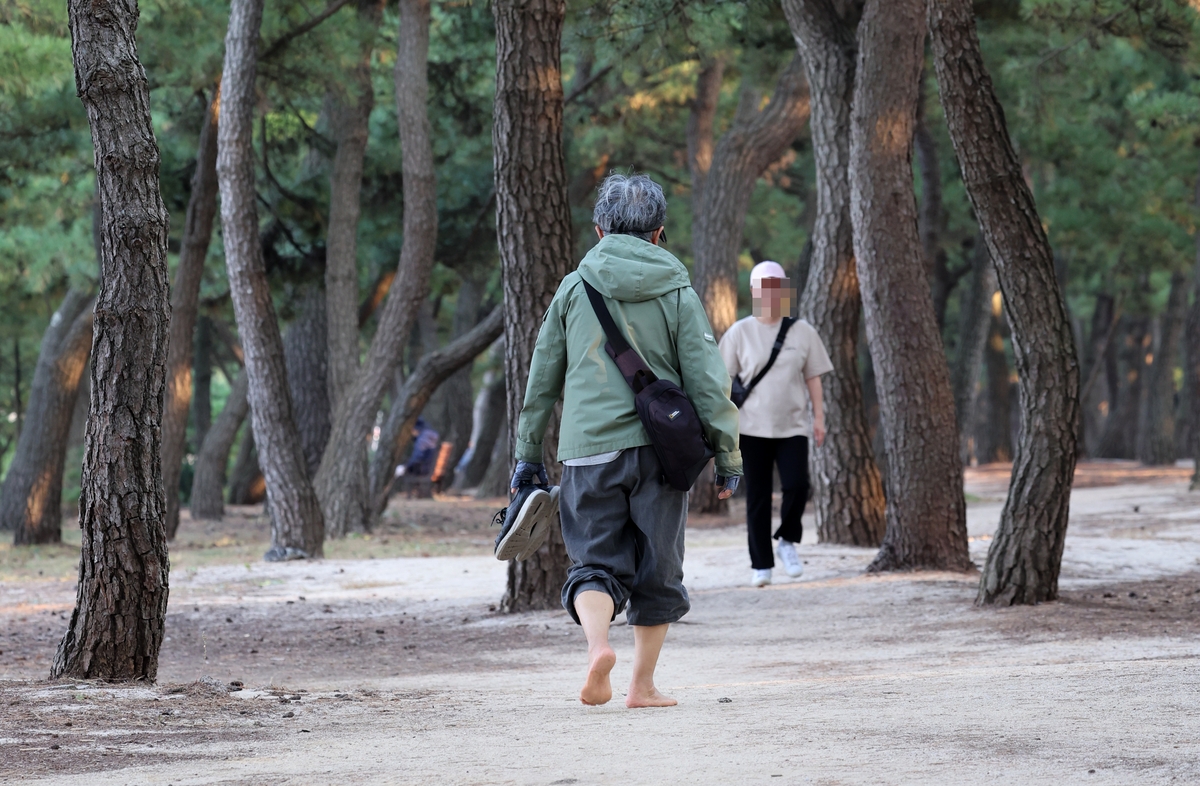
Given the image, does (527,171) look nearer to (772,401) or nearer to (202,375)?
(772,401)

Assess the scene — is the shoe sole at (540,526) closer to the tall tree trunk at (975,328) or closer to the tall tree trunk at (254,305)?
the tall tree trunk at (254,305)

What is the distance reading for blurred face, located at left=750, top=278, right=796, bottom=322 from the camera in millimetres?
8312

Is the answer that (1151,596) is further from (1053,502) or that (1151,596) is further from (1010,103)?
(1010,103)

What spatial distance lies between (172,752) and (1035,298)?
481 cm

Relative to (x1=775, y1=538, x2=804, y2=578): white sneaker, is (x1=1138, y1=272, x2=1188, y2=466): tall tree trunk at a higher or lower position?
higher

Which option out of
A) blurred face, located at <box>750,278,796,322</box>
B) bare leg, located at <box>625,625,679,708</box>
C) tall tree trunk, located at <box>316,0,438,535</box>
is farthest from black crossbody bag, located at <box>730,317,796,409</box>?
tall tree trunk, located at <box>316,0,438,535</box>

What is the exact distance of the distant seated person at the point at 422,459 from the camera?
2381cm

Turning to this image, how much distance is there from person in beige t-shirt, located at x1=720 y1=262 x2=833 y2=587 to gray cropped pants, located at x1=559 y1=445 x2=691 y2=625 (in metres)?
3.57

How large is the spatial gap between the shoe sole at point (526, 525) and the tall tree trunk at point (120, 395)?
5.32 ft

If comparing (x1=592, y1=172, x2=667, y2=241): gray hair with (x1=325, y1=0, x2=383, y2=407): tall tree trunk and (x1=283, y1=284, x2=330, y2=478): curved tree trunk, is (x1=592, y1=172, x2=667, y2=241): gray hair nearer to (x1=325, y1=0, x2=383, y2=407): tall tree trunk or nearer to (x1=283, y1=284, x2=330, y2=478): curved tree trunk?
(x1=325, y1=0, x2=383, y2=407): tall tree trunk

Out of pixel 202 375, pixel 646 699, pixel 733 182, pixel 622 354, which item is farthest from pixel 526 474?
pixel 202 375

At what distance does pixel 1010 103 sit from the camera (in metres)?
18.6

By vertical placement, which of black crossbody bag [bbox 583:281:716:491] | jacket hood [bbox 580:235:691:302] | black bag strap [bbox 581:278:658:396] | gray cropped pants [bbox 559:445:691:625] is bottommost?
gray cropped pants [bbox 559:445:691:625]

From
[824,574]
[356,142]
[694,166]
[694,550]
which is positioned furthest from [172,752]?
[694,166]
